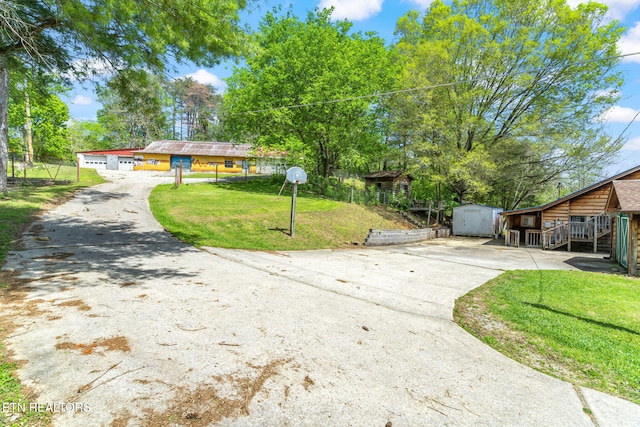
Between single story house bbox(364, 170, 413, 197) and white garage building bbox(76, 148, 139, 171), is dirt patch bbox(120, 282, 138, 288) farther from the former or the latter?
white garage building bbox(76, 148, 139, 171)

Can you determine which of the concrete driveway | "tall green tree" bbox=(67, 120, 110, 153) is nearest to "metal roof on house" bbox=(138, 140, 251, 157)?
"tall green tree" bbox=(67, 120, 110, 153)

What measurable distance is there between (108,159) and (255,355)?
4473 centimetres

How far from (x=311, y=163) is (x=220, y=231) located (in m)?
12.8

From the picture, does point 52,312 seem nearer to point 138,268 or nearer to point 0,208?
point 138,268

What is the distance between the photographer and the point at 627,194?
34.2 ft

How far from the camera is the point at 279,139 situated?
23250mm

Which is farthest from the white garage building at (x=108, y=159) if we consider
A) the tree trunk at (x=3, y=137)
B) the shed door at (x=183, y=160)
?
the tree trunk at (x=3, y=137)

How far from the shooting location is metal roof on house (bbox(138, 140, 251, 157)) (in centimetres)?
3802

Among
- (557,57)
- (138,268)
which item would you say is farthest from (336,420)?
(557,57)

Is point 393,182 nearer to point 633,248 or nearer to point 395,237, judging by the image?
point 395,237

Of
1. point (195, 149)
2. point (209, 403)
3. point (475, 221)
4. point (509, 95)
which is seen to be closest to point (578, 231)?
point (475, 221)

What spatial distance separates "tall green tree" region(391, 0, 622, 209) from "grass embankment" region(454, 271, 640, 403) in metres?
15.8

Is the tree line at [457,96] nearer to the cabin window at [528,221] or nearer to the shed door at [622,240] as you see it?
the cabin window at [528,221]

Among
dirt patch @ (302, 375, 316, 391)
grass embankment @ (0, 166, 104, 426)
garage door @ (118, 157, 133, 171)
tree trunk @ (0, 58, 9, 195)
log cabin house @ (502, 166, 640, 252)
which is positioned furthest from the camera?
garage door @ (118, 157, 133, 171)
